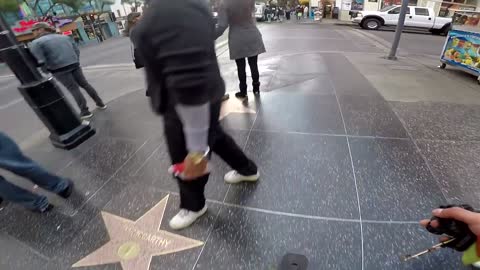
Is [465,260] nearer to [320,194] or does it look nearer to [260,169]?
[320,194]

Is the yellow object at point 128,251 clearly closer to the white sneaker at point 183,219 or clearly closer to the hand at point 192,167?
the white sneaker at point 183,219

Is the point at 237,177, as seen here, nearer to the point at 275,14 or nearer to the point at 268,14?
the point at 268,14

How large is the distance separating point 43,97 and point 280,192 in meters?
2.85

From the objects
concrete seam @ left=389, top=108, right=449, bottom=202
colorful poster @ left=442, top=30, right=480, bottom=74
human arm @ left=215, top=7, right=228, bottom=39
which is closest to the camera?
concrete seam @ left=389, top=108, right=449, bottom=202

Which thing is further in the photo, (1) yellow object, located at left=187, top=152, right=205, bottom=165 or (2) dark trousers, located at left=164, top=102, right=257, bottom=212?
(2) dark trousers, located at left=164, top=102, right=257, bottom=212

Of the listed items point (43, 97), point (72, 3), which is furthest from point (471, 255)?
point (72, 3)

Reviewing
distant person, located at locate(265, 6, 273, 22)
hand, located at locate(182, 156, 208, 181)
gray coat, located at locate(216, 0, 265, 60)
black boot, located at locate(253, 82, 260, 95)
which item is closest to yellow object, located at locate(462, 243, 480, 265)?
hand, located at locate(182, 156, 208, 181)

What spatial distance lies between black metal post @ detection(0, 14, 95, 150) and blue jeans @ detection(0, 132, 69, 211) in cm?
98

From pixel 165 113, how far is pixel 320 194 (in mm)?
1528

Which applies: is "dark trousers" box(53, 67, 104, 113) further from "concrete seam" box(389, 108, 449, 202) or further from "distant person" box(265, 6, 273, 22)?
"distant person" box(265, 6, 273, 22)

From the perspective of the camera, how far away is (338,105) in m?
3.87

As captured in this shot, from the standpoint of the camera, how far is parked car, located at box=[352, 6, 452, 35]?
44.9 ft

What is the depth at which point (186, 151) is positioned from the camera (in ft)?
5.34

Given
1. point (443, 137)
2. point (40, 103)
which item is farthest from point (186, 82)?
point (443, 137)
